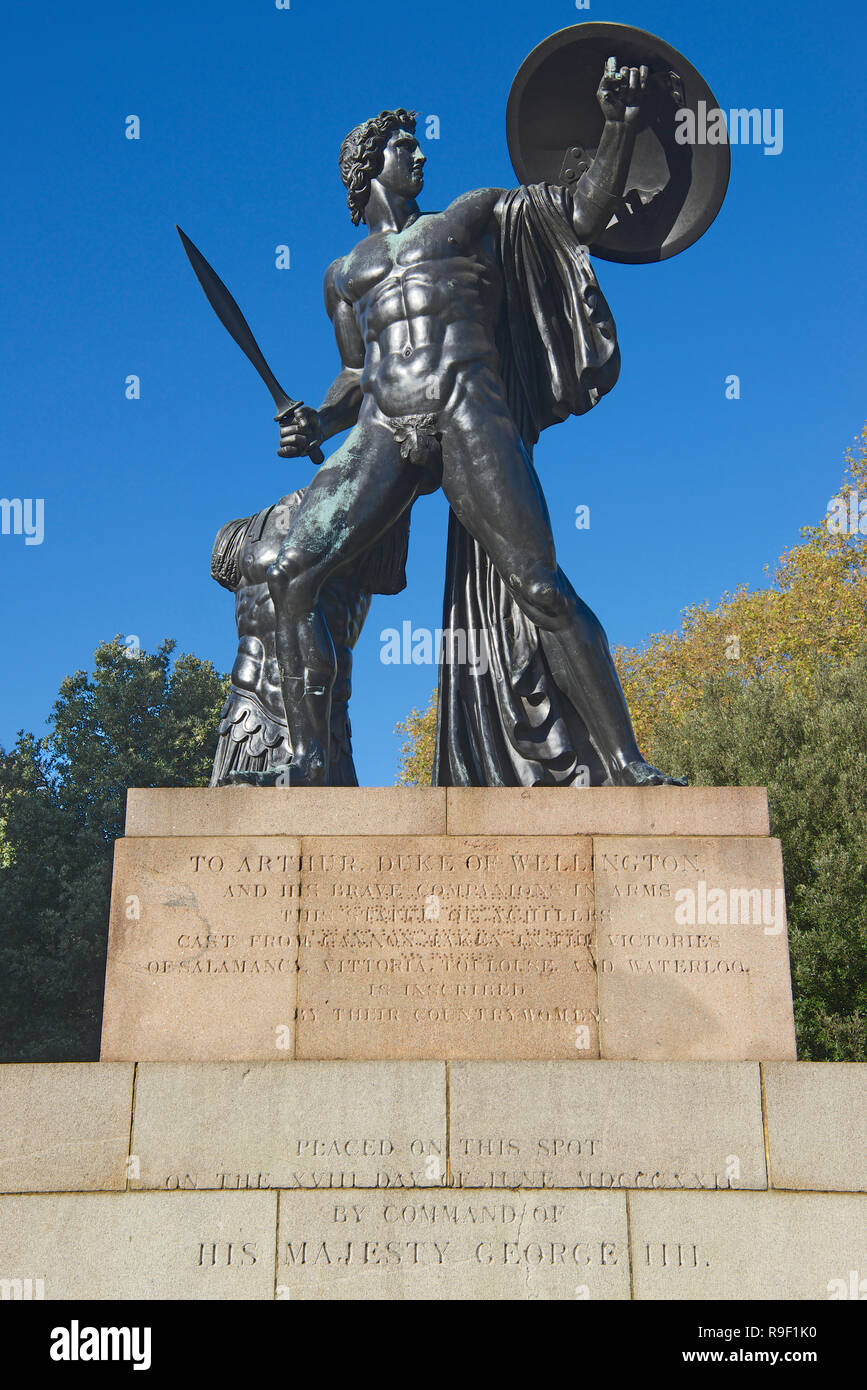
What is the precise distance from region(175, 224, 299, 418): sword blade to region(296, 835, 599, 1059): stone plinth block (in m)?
3.82

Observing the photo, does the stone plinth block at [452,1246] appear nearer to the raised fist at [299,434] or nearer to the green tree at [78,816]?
the raised fist at [299,434]

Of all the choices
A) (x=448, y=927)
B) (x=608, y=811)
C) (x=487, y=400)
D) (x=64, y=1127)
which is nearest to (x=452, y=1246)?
(x=448, y=927)

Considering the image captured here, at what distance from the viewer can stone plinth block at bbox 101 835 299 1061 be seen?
6156mm

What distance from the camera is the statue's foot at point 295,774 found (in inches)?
281

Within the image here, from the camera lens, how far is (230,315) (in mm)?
8828

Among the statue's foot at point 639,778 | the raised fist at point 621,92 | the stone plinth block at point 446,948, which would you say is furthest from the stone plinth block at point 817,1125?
the raised fist at point 621,92

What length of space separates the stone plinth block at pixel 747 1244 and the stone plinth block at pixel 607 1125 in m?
0.11

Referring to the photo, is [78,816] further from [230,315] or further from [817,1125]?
[817,1125]

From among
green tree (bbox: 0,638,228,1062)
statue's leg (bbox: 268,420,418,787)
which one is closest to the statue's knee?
statue's leg (bbox: 268,420,418,787)

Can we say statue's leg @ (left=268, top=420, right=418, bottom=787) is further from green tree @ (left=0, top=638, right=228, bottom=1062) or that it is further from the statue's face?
green tree @ (left=0, top=638, right=228, bottom=1062)

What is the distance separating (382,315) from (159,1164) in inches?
206

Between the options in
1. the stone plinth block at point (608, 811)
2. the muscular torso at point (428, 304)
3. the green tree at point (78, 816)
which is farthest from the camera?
the green tree at point (78, 816)

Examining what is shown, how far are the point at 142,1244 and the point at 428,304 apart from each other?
5572mm

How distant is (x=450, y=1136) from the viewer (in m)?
5.69
